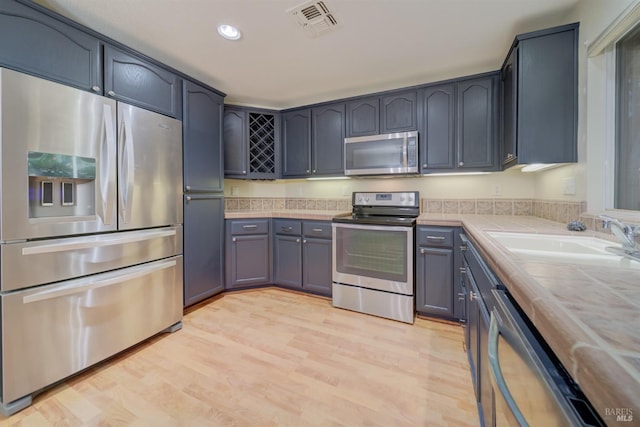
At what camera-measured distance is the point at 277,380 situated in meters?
1.55

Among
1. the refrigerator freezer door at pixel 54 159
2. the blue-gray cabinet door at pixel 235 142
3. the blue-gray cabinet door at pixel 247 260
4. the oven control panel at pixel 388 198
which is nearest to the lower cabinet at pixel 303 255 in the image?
the blue-gray cabinet door at pixel 247 260

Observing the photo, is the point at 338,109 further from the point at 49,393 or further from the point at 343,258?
the point at 49,393

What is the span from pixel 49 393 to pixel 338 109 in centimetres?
315

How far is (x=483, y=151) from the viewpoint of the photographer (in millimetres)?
2299

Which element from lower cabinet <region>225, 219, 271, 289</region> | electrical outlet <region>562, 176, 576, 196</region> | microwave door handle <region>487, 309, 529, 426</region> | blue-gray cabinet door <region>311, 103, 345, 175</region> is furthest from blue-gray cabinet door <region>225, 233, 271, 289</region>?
electrical outlet <region>562, 176, 576, 196</region>

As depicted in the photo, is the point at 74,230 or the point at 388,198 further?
the point at 388,198

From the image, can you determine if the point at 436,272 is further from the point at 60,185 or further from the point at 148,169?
the point at 60,185

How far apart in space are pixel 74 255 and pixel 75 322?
40 centimetres

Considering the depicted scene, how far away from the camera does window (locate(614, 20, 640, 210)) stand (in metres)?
1.24

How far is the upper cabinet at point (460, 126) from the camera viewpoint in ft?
7.41

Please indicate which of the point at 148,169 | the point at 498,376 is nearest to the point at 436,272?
the point at 498,376

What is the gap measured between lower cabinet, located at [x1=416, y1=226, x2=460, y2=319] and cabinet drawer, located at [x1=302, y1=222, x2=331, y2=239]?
2.93 ft

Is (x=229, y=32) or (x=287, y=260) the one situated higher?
(x=229, y=32)
